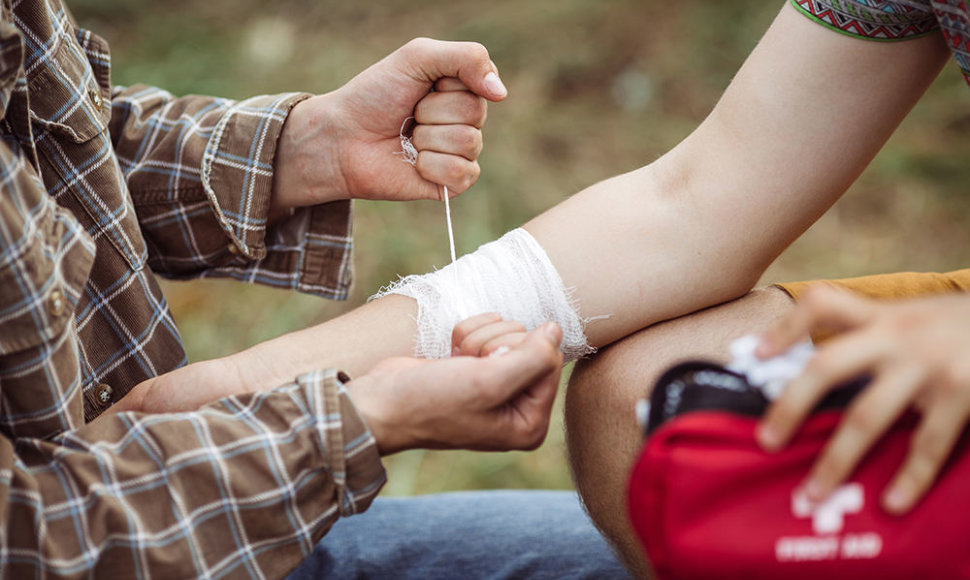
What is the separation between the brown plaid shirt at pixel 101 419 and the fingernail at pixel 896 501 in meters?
0.39

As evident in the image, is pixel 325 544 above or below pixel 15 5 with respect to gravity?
below

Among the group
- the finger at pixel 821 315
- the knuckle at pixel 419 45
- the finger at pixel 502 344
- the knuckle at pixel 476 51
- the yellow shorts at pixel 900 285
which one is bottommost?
the yellow shorts at pixel 900 285

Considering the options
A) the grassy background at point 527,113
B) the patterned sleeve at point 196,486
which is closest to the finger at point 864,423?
the patterned sleeve at point 196,486

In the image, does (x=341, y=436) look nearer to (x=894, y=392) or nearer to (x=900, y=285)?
(x=894, y=392)

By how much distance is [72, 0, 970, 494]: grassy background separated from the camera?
2008mm

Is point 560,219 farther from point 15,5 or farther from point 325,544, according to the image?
point 15,5

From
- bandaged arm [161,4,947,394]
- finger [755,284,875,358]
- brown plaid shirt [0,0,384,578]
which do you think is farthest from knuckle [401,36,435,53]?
finger [755,284,875,358]

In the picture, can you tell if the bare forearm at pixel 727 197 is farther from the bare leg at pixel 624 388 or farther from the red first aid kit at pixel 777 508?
the red first aid kit at pixel 777 508

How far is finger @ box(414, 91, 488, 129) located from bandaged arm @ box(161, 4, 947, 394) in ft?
0.45

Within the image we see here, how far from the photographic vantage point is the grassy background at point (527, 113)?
2.01 metres

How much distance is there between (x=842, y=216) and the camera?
7.32 feet

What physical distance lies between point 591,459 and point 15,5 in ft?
2.24

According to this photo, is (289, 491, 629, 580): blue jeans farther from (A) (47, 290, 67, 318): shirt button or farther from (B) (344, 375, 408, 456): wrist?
(A) (47, 290, 67, 318): shirt button

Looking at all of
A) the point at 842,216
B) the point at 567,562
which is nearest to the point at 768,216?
the point at 567,562
